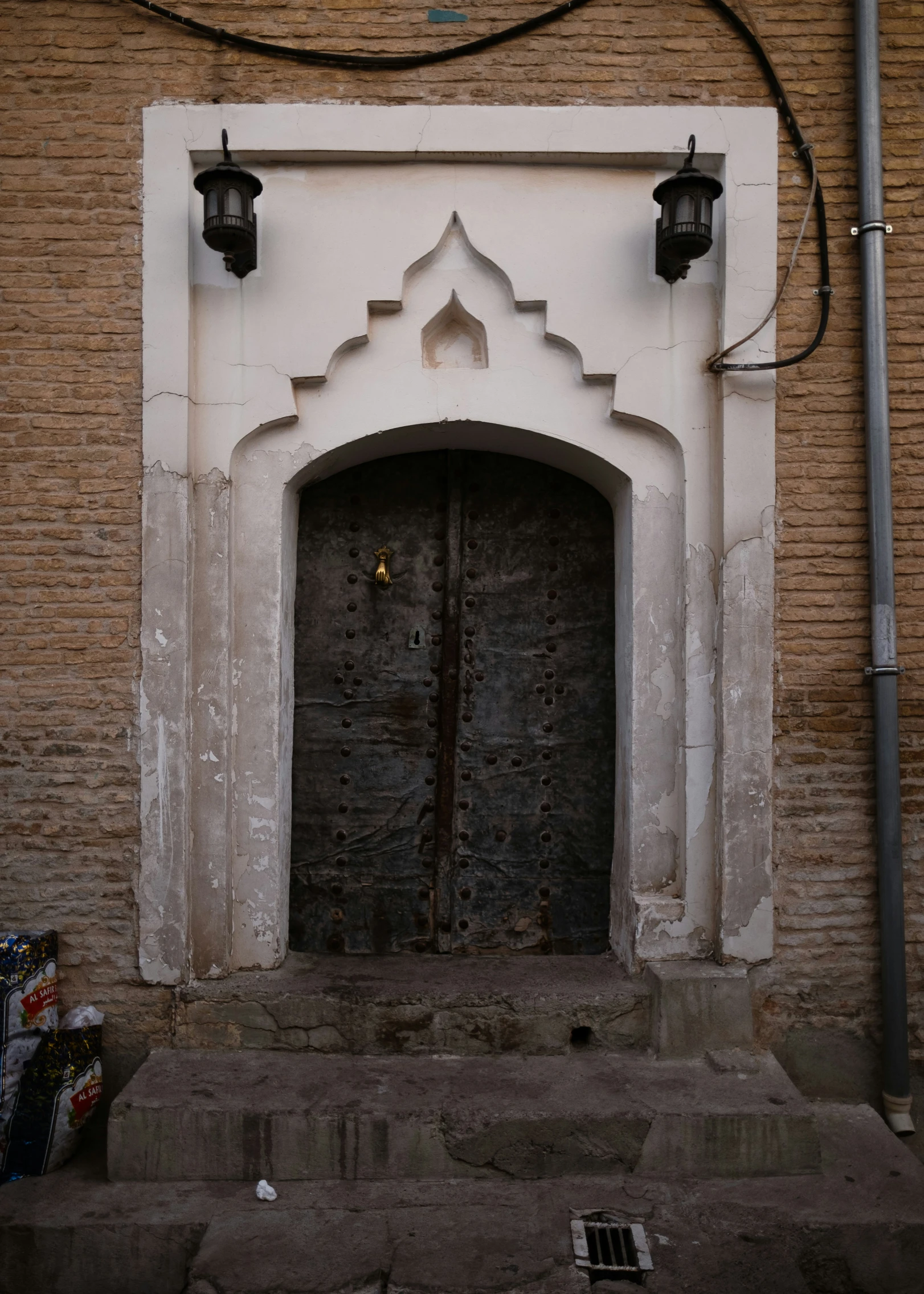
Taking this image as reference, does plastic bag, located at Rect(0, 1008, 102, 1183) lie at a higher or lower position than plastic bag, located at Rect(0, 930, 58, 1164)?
lower

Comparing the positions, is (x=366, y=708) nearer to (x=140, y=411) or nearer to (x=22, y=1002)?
(x=140, y=411)

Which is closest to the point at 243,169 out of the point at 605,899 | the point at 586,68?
the point at 586,68

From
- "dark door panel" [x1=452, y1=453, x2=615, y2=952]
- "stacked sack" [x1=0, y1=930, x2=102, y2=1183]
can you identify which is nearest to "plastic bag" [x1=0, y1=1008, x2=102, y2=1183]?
"stacked sack" [x1=0, y1=930, x2=102, y2=1183]

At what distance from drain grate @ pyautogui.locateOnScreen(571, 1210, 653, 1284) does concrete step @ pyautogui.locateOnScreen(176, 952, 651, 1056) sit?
2.35 ft

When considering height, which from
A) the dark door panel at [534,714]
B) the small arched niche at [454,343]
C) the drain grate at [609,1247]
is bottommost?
the drain grate at [609,1247]

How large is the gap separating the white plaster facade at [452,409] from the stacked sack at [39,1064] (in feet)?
1.14

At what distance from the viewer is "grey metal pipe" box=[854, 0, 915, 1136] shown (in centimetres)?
376

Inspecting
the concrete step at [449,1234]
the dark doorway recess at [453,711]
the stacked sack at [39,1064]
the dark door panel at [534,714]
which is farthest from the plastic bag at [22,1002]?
the dark door panel at [534,714]

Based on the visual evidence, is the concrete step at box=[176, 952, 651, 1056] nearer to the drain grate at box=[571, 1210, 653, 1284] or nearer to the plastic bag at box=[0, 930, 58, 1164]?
the plastic bag at box=[0, 930, 58, 1164]

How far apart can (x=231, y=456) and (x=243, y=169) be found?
111 centimetres

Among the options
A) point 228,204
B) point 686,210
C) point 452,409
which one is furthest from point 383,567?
point 686,210

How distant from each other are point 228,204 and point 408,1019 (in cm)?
314

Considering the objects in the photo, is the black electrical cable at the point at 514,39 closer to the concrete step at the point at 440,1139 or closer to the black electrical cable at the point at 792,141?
the black electrical cable at the point at 792,141

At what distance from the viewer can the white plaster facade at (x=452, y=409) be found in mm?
3803
